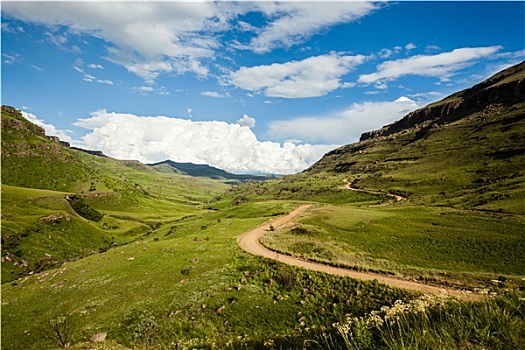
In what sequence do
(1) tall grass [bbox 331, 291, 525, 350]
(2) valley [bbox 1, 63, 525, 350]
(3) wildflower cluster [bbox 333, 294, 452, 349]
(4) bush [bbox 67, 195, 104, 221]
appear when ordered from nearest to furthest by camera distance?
(1) tall grass [bbox 331, 291, 525, 350] < (3) wildflower cluster [bbox 333, 294, 452, 349] < (2) valley [bbox 1, 63, 525, 350] < (4) bush [bbox 67, 195, 104, 221]

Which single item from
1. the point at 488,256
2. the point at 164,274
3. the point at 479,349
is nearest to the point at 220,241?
the point at 164,274

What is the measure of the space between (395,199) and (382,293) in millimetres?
94800

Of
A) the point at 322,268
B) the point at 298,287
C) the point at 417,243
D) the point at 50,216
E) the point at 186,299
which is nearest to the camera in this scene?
the point at 186,299

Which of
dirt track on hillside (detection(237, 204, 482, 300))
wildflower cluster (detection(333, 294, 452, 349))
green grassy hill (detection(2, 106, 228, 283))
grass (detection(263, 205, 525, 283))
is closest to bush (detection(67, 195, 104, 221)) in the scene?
green grassy hill (detection(2, 106, 228, 283))

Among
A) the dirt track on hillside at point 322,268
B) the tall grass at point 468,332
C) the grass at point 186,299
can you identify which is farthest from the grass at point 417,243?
the tall grass at point 468,332

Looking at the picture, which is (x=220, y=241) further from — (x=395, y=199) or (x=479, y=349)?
(x=395, y=199)

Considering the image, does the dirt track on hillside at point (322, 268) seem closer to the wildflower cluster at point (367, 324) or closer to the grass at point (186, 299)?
the grass at point (186, 299)

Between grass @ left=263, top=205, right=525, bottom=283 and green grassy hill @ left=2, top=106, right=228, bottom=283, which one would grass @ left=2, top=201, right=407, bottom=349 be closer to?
grass @ left=263, top=205, right=525, bottom=283

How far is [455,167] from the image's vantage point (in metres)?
141

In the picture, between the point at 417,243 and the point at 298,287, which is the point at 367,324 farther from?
the point at 417,243

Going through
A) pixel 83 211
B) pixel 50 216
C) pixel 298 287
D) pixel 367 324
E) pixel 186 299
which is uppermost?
pixel 367 324

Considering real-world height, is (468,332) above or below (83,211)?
above

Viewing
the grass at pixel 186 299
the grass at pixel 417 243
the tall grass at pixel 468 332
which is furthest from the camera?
the grass at pixel 417 243

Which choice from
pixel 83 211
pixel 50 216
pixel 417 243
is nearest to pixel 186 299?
pixel 417 243
